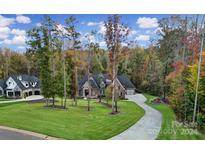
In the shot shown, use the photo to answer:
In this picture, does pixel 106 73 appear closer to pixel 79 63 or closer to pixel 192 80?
pixel 79 63

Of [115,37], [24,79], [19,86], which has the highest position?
[115,37]

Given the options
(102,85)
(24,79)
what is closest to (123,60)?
(102,85)

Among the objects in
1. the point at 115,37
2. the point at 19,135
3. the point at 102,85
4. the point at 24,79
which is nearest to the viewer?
the point at 19,135

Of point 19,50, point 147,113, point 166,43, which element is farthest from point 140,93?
point 19,50

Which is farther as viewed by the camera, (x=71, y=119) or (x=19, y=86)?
(x=19, y=86)

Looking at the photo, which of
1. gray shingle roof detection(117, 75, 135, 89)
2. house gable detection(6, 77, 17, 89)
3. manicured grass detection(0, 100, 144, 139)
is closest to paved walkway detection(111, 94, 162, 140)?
manicured grass detection(0, 100, 144, 139)

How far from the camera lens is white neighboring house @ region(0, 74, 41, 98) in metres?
3.97

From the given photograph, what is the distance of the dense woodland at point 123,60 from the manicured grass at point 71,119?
21 centimetres

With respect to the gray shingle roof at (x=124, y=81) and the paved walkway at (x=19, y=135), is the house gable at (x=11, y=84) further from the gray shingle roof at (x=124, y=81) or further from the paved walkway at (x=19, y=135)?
the gray shingle roof at (x=124, y=81)

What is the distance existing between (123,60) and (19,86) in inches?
70.8

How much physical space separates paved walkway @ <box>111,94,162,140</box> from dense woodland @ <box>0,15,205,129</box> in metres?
0.23

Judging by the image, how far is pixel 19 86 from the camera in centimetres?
398

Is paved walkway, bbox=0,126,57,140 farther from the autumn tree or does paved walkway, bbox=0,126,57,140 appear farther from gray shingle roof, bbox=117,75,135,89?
the autumn tree

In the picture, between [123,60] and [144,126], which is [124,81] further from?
[144,126]
